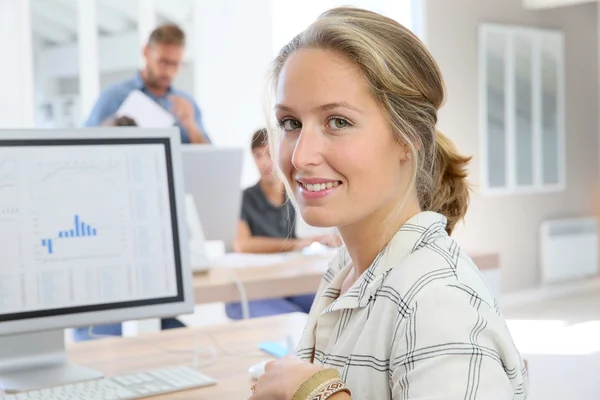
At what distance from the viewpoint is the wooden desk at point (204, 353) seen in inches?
53.0

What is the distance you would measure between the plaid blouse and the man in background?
2.98 m

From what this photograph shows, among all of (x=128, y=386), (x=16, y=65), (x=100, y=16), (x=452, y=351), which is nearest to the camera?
(x=452, y=351)

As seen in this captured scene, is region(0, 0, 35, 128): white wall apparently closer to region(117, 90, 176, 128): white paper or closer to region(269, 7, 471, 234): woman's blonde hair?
region(117, 90, 176, 128): white paper

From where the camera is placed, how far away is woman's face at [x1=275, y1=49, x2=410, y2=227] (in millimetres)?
1011

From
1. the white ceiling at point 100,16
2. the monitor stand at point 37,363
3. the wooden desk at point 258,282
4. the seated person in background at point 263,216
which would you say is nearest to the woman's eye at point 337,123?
the monitor stand at point 37,363

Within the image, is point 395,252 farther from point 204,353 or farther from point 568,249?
point 568,249

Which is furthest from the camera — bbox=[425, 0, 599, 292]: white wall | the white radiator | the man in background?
the white radiator

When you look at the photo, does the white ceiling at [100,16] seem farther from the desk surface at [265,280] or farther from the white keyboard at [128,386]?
the white keyboard at [128,386]

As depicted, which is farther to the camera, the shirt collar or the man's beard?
the man's beard

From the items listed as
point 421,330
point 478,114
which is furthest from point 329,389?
point 478,114

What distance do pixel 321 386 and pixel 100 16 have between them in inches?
153

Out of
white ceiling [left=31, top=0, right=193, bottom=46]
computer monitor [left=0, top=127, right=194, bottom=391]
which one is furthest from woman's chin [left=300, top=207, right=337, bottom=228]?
white ceiling [left=31, top=0, right=193, bottom=46]

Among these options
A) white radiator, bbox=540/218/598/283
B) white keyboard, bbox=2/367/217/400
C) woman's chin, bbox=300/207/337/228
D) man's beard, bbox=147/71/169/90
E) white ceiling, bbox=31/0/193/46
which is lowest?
white radiator, bbox=540/218/598/283

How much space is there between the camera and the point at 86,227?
1.43m
